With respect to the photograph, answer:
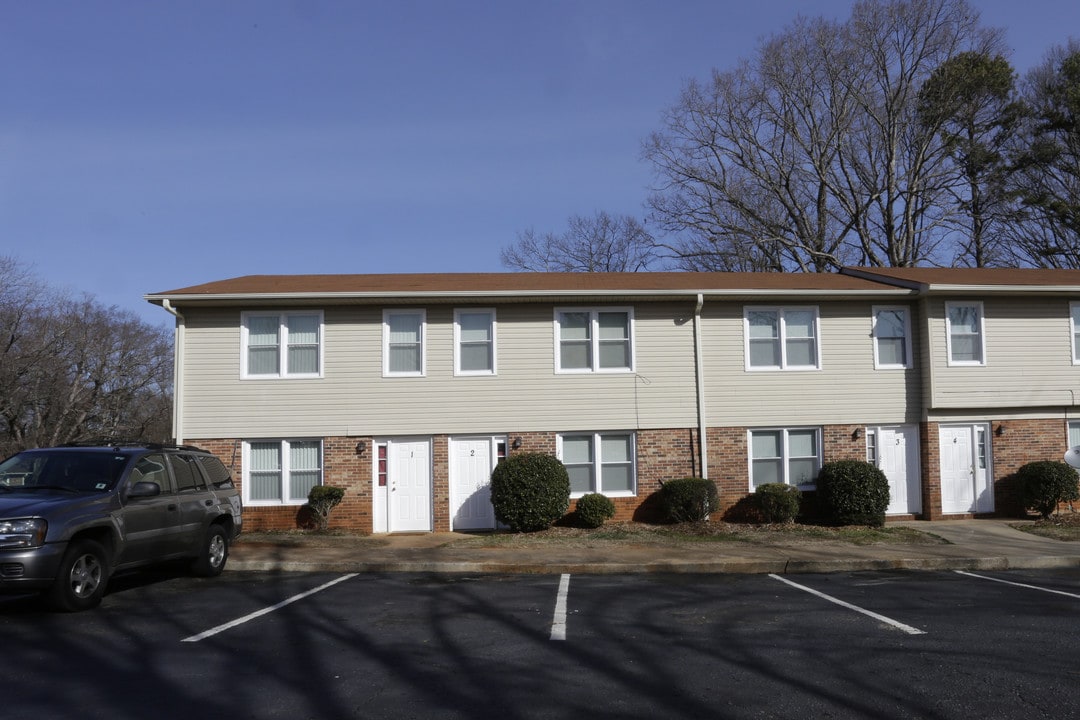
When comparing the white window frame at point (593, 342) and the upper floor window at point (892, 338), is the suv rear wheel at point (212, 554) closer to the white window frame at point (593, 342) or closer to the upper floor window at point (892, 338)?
the white window frame at point (593, 342)

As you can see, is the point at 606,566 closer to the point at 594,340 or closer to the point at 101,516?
the point at 594,340

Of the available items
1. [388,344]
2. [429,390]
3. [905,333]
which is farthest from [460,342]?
[905,333]

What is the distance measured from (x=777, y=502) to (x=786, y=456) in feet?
4.55

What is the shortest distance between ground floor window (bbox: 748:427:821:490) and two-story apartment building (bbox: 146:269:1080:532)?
1.6 inches

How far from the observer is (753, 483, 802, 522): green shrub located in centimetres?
1734

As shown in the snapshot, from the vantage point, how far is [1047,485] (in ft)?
58.2

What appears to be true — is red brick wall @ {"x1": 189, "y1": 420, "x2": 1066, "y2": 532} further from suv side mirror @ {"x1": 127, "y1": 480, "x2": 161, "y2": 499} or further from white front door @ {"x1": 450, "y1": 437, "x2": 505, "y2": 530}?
suv side mirror @ {"x1": 127, "y1": 480, "x2": 161, "y2": 499}

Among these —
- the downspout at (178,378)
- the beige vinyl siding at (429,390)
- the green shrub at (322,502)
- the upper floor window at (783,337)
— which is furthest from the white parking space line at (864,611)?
the downspout at (178,378)

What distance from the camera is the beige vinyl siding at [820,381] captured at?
60.0ft

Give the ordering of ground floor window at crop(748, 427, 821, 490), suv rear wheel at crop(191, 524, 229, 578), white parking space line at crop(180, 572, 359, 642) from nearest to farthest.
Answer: white parking space line at crop(180, 572, 359, 642) < suv rear wheel at crop(191, 524, 229, 578) < ground floor window at crop(748, 427, 821, 490)

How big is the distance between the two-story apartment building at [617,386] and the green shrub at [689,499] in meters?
0.57

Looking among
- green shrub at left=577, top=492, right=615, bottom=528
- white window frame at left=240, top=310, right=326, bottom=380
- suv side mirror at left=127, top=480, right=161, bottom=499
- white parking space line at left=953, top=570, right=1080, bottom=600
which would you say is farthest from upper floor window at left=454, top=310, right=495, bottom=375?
white parking space line at left=953, top=570, right=1080, bottom=600

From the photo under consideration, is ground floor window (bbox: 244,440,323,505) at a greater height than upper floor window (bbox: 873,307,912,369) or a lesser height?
lesser

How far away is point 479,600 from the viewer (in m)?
10.4
